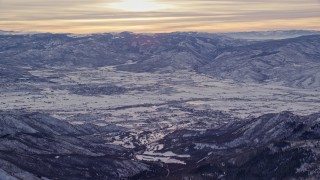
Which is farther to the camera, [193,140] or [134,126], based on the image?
[134,126]

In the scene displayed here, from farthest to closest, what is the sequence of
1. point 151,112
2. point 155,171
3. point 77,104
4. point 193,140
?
point 77,104
point 151,112
point 193,140
point 155,171

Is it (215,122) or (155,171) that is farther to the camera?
(215,122)

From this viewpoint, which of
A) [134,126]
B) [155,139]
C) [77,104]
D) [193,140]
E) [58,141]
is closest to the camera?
[58,141]

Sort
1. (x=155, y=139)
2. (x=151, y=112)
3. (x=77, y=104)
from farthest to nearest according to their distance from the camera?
(x=77, y=104), (x=151, y=112), (x=155, y=139)

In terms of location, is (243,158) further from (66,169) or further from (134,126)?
(134,126)

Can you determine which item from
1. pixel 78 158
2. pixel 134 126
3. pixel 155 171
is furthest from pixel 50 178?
pixel 134 126

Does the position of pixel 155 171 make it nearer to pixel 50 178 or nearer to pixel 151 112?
pixel 50 178

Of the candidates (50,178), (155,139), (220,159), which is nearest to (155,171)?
(220,159)

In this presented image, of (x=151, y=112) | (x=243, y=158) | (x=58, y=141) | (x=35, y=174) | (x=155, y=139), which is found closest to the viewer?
(x=35, y=174)
